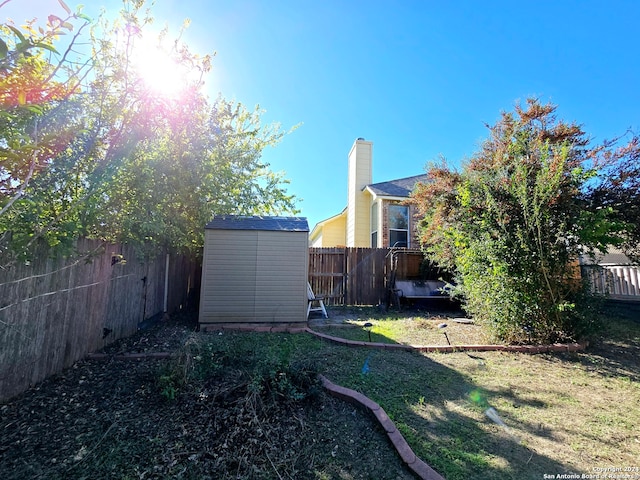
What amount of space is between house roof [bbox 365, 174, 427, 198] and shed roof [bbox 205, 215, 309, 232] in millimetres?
5290

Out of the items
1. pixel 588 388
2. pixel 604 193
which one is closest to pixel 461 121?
pixel 604 193

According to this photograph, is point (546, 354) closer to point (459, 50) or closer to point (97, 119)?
point (459, 50)

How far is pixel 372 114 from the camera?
8.41 meters

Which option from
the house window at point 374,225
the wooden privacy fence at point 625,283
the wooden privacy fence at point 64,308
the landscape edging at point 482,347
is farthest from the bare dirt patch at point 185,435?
the house window at point 374,225

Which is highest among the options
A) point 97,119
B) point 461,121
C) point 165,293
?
point 461,121

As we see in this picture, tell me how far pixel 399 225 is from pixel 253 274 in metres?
7.10

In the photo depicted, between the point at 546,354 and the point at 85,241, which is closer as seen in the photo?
the point at 85,241

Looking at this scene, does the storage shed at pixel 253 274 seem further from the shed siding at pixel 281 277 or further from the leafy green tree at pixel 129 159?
the leafy green tree at pixel 129 159

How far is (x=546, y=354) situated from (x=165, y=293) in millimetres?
7142

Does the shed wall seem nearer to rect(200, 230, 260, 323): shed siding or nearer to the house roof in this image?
rect(200, 230, 260, 323): shed siding

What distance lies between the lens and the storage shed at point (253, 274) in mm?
6004

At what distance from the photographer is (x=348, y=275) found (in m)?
9.17

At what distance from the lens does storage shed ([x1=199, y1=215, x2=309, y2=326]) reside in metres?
6.00

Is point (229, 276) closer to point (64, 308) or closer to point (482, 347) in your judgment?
point (64, 308)
